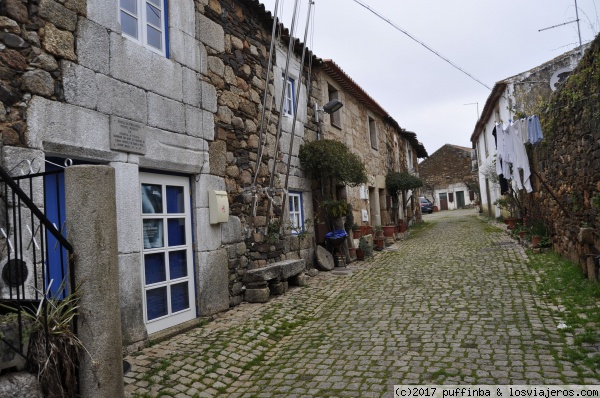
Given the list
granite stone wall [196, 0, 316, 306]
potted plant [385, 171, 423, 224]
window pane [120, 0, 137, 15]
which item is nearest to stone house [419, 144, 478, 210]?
potted plant [385, 171, 423, 224]

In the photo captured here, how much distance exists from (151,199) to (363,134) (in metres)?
8.67

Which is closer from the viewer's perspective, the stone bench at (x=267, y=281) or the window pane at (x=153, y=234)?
the window pane at (x=153, y=234)

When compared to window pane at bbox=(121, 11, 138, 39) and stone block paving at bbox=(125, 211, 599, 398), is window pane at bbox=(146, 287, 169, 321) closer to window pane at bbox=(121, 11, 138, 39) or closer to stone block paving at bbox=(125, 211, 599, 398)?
stone block paving at bbox=(125, 211, 599, 398)

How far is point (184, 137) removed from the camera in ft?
16.6

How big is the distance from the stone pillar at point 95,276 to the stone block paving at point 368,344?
0.67 metres

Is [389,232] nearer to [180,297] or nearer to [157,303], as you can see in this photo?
[180,297]

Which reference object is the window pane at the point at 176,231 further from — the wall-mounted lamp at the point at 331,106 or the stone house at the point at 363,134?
the stone house at the point at 363,134

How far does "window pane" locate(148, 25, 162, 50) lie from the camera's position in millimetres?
4805

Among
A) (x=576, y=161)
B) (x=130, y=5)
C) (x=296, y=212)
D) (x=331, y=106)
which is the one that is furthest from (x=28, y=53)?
(x=576, y=161)

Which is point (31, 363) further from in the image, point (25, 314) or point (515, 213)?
point (515, 213)

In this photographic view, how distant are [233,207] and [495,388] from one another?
12.8ft

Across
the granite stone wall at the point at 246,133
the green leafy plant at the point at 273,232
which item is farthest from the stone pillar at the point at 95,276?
the green leafy plant at the point at 273,232

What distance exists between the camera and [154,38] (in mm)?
4875

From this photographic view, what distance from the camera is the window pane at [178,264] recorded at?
495 cm
